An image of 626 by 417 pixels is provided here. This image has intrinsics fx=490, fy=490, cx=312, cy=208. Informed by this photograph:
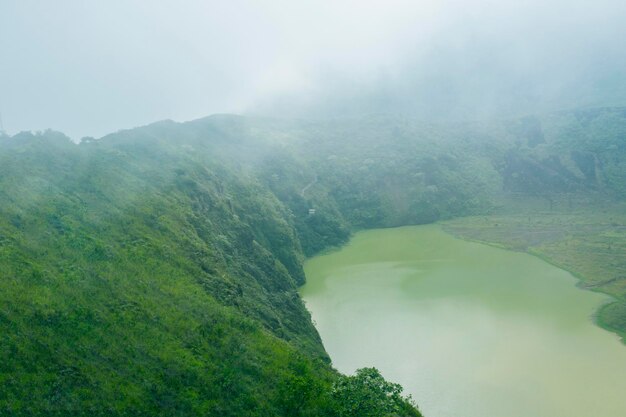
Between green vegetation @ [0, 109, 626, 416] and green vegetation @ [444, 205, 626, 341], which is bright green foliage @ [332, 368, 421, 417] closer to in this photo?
green vegetation @ [0, 109, 626, 416]

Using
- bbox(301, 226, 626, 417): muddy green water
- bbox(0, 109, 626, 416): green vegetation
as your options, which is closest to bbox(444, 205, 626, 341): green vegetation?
bbox(0, 109, 626, 416): green vegetation

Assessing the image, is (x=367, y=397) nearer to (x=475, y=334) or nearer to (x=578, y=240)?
(x=475, y=334)

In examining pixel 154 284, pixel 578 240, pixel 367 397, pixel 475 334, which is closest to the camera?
pixel 367 397

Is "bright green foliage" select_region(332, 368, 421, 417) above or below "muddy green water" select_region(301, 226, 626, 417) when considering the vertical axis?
below

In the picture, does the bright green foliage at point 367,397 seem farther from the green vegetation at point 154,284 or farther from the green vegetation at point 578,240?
the green vegetation at point 578,240

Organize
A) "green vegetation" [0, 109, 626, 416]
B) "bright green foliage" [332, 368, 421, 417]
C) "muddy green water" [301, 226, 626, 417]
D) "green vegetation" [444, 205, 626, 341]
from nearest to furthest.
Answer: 1. "green vegetation" [0, 109, 626, 416]
2. "bright green foliage" [332, 368, 421, 417]
3. "muddy green water" [301, 226, 626, 417]
4. "green vegetation" [444, 205, 626, 341]

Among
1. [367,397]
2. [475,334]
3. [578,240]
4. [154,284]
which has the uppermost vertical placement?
[578,240]

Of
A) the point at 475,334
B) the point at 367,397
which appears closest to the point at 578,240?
the point at 475,334

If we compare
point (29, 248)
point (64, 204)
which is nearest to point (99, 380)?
point (29, 248)
